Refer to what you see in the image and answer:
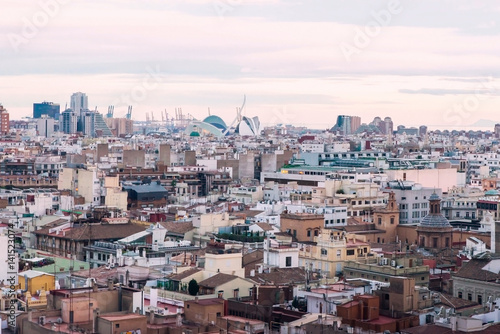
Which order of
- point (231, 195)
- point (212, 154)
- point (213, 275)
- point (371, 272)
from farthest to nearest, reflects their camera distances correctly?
1. point (212, 154)
2. point (231, 195)
3. point (371, 272)
4. point (213, 275)

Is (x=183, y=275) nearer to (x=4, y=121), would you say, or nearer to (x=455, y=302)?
(x=455, y=302)

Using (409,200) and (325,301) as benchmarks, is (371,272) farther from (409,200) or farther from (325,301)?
(409,200)

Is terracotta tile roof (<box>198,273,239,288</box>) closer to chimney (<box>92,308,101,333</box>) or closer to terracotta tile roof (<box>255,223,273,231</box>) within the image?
chimney (<box>92,308,101,333</box>)

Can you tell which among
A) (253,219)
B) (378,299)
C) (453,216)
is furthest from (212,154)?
(378,299)

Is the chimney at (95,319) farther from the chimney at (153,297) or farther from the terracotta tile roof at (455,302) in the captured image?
the terracotta tile roof at (455,302)

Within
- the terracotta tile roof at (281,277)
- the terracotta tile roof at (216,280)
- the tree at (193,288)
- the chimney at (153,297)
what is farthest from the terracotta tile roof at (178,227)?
the chimney at (153,297)

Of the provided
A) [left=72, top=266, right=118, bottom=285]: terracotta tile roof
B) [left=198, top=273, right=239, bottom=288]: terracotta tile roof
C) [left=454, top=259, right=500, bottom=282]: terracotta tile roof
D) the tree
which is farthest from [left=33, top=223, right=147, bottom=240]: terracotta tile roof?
[left=454, top=259, right=500, bottom=282]: terracotta tile roof
